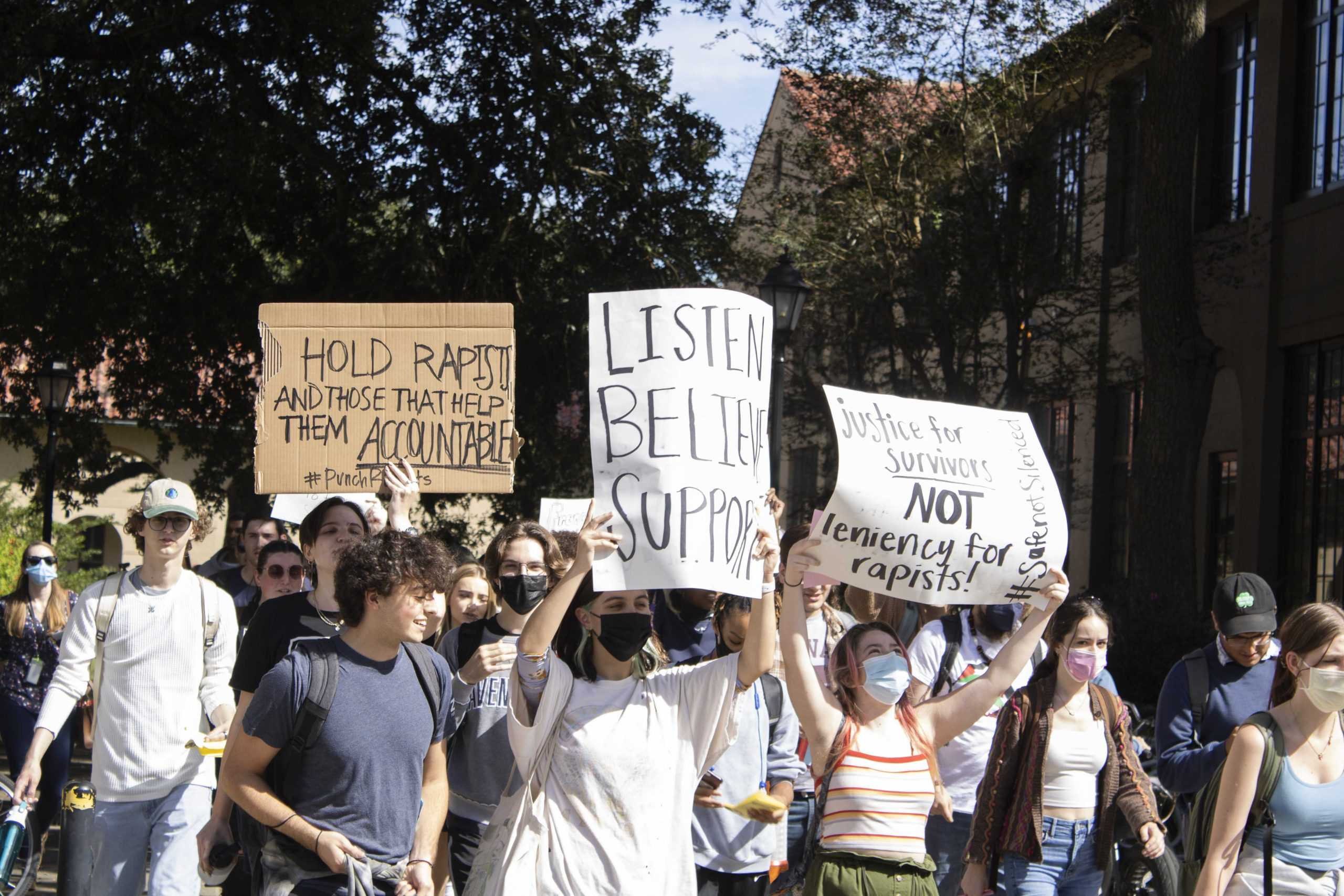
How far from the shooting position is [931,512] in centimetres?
491

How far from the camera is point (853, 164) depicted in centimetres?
1884

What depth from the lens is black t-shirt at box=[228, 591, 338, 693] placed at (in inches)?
195

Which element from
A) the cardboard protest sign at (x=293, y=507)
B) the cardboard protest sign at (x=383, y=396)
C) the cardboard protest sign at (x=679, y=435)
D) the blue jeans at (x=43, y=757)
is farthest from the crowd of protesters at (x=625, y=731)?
the blue jeans at (x=43, y=757)

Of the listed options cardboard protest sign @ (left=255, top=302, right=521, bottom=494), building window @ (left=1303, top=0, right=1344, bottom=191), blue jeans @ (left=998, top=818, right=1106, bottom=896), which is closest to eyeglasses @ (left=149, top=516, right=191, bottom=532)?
cardboard protest sign @ (left=255, top=302, right=521, bottom=494)

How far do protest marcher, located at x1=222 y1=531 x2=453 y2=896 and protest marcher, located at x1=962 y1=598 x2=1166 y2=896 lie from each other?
2.20m

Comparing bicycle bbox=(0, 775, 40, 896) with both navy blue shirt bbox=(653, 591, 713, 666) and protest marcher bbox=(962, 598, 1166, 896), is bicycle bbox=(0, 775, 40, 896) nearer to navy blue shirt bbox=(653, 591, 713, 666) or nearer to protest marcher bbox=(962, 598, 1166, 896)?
navy blue shirt bbox=(653, 591, 713, 666)

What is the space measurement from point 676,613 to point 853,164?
539 inches

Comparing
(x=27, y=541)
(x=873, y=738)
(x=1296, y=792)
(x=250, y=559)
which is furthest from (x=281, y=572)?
(x=27, y=541)

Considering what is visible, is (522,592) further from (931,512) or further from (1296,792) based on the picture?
(1296,792)

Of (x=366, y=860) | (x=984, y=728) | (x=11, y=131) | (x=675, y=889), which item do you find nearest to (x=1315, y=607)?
(x=984, y=728)

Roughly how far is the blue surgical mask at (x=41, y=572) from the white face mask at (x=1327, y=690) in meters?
7.45

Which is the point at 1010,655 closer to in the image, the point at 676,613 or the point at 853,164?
the point at 676,613

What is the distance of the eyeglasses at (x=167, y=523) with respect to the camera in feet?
18.8

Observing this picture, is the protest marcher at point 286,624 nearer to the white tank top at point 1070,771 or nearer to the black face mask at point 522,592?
the black face mask at point 522,592
